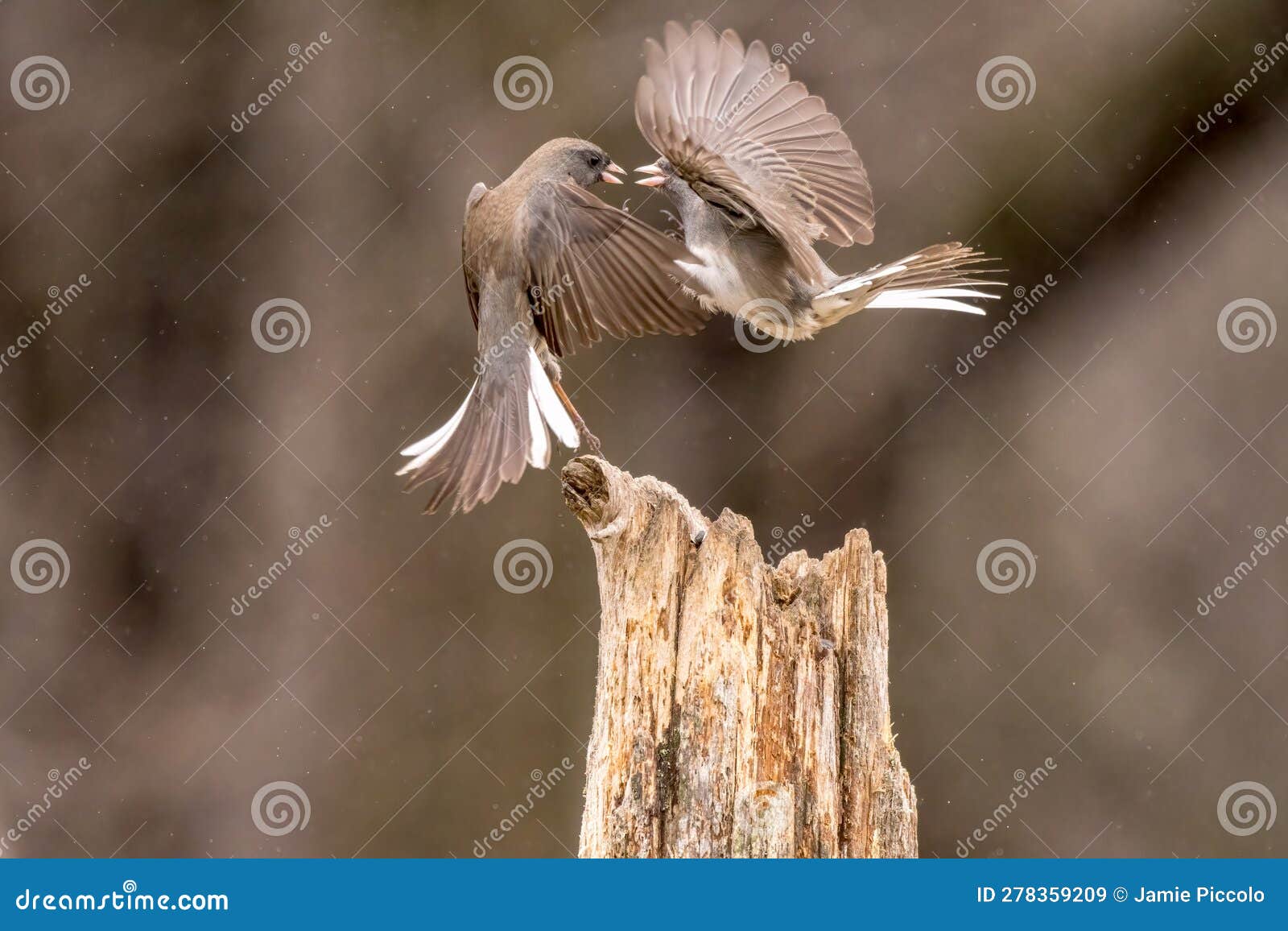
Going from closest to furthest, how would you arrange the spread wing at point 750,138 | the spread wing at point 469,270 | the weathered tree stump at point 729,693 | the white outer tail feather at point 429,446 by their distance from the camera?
the weathered tree stump at point 729,693
the spread wing at point 750,138
the white outer tail feather at point 429,446
the spread wing at point 469,270

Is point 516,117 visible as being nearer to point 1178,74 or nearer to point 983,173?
point 983,173

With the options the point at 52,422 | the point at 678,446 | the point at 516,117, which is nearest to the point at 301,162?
the point at 516,117

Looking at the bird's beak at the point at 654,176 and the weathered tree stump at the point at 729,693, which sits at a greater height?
the bird's beak at the point at 654,176

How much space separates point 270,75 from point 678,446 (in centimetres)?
234

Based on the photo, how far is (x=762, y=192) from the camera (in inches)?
135

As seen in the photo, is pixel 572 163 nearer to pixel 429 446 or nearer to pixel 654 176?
pixel 654 176

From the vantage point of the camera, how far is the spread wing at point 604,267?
318cm

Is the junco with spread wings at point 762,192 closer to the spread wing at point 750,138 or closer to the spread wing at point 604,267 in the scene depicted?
the spread wing at point 750,138

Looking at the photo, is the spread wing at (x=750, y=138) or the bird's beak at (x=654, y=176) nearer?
the spread wing at (x=750, y=138)

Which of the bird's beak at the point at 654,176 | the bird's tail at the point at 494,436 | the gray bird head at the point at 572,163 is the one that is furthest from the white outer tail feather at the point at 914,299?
the bird's tail at the point at 494,436

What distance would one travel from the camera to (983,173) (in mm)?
5621

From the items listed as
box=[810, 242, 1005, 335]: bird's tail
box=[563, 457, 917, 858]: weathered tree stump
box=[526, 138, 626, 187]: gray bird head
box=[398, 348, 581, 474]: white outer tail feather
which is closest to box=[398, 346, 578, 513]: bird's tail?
box=[398, 348, 581, 474]: white outer tail feather

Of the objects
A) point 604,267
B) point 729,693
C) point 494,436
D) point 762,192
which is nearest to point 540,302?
point 604,267

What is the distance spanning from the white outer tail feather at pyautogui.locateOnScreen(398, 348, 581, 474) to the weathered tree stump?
26 centimetres
